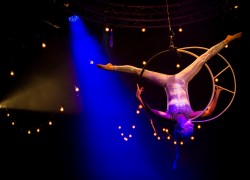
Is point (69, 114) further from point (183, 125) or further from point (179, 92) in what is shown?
point (183, 125)

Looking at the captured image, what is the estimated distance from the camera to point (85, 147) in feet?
25.6

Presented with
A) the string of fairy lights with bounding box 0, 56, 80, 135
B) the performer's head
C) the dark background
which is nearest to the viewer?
the performer's head

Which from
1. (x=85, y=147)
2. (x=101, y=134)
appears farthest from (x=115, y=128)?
(x=85, y=147)

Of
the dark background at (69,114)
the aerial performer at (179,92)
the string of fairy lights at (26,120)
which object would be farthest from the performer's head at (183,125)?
the string of fairy lights at (26,120)

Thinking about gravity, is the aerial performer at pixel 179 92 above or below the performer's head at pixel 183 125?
above

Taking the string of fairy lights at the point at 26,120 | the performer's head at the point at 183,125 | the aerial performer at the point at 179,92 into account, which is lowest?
the performer's head at the point at 183,125

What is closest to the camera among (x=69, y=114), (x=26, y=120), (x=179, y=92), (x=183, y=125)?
(x=183, y=125)

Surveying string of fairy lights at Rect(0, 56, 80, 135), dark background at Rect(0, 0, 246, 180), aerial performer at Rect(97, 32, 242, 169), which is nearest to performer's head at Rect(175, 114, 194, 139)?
aerial performer at Rect(97, 32, 242, 169)

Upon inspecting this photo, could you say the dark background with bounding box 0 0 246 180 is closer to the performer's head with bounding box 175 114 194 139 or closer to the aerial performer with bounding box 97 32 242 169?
the aerial performer with bounding box 97 32 242 169

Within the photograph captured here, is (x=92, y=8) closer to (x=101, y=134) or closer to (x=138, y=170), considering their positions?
(x=101, y=134)

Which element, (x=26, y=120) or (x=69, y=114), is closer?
(x=26, y=120)

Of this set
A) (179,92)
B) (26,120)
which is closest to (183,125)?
(179,92)

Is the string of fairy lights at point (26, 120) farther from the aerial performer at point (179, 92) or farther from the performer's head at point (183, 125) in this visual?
the performer's head at point (183, 125)

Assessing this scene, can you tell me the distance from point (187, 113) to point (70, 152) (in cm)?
442
